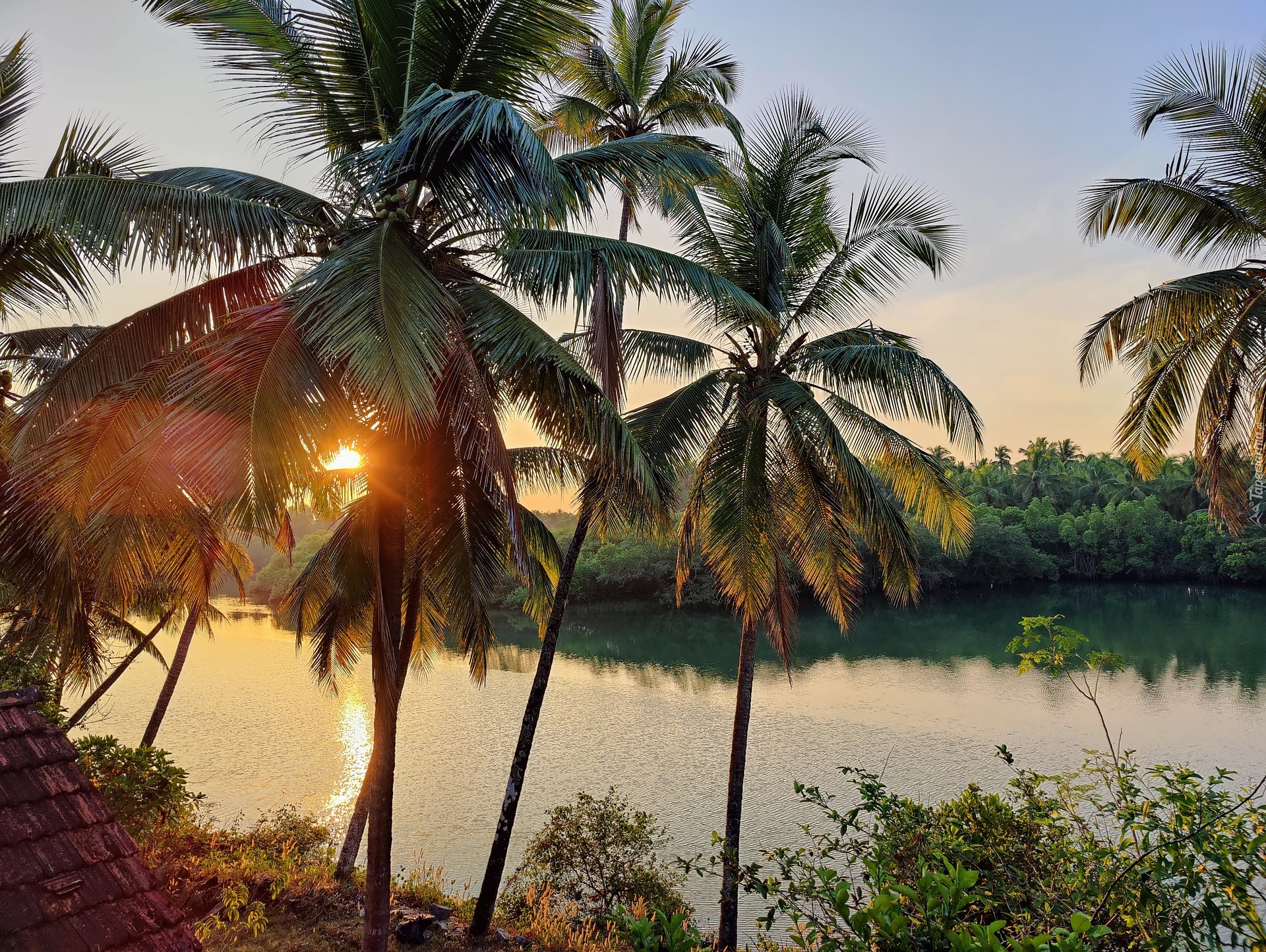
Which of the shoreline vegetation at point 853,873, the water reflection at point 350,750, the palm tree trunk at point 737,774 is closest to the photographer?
the shoreline vegetation at point 853,873

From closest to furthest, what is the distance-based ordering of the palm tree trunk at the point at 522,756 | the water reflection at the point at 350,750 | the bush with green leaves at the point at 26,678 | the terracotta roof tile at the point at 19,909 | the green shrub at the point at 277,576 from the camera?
the terracotta roof tile at the point at 19,909 < the bush with green leaves at the point at 26,678 < the palm tree trunk at the point at 522,756 < the water reflection at the point at 350,750 < the green shrub at the point at 277,576

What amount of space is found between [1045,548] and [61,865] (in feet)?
179

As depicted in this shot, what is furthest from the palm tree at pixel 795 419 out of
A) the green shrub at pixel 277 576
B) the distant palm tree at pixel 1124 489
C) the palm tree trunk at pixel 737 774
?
the distant palm tree at pixel 1124 489

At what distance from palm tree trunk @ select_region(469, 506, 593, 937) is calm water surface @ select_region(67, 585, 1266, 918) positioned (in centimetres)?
383

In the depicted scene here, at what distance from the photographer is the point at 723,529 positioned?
26.3 feet

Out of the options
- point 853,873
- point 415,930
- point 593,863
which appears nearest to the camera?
point 415,930

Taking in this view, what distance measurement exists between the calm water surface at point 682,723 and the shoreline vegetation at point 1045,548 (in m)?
8.61

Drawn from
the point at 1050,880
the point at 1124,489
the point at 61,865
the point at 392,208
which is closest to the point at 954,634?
the point at 1124,489

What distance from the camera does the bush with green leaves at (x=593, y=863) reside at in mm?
9117

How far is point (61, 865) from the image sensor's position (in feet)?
8.93

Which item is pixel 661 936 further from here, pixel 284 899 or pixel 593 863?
pixel 284 899

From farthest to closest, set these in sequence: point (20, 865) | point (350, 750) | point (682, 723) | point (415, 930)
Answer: point (682, 723) → point (350, 750) → point (415, 930) → point (20, 865)

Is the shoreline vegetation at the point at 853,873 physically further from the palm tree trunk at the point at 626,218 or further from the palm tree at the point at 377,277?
the palm tree trunk at the point at 626,218

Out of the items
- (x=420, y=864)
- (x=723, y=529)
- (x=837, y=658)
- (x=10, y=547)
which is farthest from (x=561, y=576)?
(x=837, y=658)
